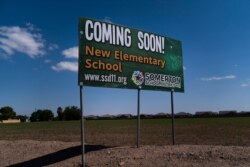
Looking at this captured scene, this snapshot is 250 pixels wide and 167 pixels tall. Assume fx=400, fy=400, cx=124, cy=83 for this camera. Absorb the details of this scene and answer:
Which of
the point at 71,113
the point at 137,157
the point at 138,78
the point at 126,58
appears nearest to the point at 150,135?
the point at 138,78

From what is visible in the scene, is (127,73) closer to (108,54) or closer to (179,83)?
(108,54)

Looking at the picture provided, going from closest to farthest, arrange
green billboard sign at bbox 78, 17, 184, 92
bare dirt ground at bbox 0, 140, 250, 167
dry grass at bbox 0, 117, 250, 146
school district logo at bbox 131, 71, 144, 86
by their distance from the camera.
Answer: bare dirt ground at bbox 0, 140, 250, 167 → green billboard sign at bbox 78, 17, 184, 92 → school district logo at bbox 131, 71, 144, 86 → dry grass at bbox 0, 117, 250, 146

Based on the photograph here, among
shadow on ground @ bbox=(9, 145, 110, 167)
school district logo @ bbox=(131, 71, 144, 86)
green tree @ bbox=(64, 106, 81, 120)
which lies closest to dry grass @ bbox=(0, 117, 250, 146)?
shadow on ground @ bbox=(9, 145, 110, 167)

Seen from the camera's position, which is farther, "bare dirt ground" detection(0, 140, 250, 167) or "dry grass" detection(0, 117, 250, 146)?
"dry grass" detection(0, 117, 250, 146)

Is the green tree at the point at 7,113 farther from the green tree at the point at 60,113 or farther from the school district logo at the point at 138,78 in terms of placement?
the school district logo at the point at 138,78

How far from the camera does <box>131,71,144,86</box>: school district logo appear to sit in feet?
42.4

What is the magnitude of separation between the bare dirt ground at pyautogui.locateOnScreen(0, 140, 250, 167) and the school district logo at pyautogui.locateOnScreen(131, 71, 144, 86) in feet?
7.05

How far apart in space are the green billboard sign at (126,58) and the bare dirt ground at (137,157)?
6.93 feet

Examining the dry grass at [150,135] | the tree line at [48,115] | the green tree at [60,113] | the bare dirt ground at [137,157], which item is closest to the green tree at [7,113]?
the tree line at [48,115]

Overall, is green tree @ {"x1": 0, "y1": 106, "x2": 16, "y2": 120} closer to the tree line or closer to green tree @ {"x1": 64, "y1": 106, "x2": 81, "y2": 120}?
the tree line

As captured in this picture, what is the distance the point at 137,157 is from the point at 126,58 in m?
3.27

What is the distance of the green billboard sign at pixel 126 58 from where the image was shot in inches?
450

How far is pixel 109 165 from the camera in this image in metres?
10.6

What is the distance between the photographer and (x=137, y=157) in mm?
11117
